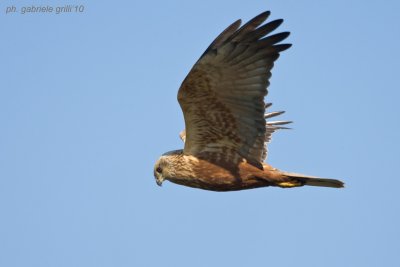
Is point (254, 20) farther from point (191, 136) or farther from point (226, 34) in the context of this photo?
point (191, 136)

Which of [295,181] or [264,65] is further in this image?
[295,181]

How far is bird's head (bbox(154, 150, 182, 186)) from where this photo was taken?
12.1 m

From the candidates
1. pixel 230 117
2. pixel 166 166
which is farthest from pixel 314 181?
pixel 166 166

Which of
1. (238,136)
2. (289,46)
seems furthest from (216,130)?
(289,46)

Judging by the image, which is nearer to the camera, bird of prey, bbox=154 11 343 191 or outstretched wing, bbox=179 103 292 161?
bird of prey, bbox=154 11 343 191

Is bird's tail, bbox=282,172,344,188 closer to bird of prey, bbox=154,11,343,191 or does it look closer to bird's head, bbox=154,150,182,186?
bird of prey, bbox=154,11,343,191

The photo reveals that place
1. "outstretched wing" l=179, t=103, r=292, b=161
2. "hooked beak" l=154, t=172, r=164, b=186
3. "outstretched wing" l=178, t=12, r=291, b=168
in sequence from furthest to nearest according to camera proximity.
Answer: "outstretched wing" l=179, t=103, r=292, b=161 → "hooked beak" l=154, t=172, r=164, b=186 → "outstretched wing" l=178, t=12, r=291, b=168

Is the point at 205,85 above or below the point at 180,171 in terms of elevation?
above

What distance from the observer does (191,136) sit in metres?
12.0

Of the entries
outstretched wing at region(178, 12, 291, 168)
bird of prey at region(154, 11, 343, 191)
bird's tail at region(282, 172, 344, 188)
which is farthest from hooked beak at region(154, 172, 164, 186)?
bird's tail at region(282, 172, 344, 188)

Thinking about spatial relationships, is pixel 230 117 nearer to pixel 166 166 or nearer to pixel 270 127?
pixel 166 166

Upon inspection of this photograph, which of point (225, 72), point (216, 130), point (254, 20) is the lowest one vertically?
point (216, 130)

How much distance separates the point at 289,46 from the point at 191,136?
218 centimetres

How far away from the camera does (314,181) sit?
12.0 meters
